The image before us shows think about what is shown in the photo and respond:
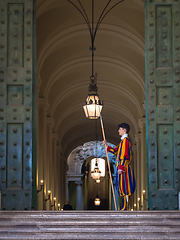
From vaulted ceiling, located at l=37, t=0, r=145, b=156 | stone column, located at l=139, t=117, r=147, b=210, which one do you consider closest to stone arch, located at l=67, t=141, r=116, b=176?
vaulted ceiling, located at l=37, t=0, r=145, b=156

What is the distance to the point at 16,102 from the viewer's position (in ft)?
29.8

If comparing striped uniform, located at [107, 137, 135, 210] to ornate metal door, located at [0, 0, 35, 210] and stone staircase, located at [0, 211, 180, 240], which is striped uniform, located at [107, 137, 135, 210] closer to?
ornate metal door, located at [0, 0, 35, 210]

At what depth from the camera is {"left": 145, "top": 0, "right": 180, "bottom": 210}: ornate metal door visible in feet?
29.1

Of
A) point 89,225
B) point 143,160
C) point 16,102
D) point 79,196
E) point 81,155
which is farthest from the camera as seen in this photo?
point 79,196

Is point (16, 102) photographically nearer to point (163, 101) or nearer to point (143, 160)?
point (163, 101)

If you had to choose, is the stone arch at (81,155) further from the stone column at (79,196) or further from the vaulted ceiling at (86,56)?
the vaulted ceiling at (86,56)

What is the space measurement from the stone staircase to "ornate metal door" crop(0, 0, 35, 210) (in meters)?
1.92

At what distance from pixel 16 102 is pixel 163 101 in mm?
2947

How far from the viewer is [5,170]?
29.0 ft

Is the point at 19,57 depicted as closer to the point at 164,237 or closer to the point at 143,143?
the point at 164,237

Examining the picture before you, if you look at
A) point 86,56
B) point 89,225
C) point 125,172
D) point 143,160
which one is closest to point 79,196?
point 143,160

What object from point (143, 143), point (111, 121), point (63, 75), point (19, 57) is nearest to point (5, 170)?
point (19, 57)

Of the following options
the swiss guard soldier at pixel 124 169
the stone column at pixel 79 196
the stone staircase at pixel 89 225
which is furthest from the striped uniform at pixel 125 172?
the stone column at pixel 79 196

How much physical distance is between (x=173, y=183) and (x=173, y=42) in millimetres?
2865
